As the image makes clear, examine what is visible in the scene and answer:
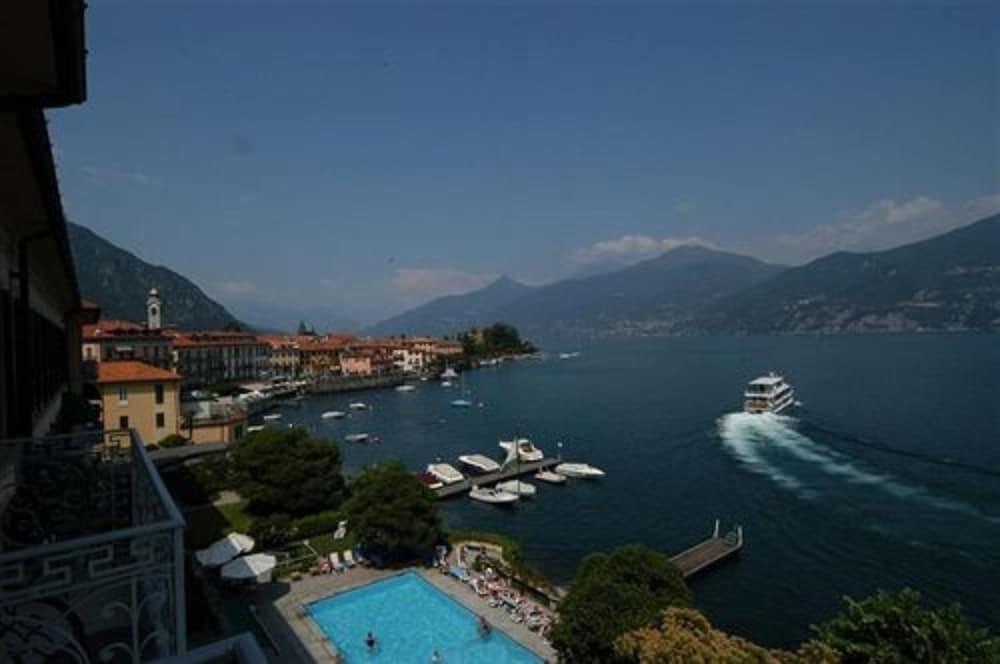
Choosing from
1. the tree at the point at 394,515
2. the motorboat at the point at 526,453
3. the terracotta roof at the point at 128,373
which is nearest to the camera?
the tree at the point at 394,515

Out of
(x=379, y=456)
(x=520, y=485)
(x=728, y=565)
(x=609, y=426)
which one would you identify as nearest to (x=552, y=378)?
(x=609, y=426)

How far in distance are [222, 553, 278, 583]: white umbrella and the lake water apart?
42.5 ft

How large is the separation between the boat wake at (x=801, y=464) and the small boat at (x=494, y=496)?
17.9m

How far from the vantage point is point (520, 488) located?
45406 millimetres

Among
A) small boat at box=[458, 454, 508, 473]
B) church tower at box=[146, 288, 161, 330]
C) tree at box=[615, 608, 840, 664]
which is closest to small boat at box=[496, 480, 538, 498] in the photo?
small boat at box=[458, 454, 508, 473]

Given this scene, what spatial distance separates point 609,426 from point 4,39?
70.3m

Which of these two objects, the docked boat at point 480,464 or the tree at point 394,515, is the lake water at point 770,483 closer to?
the docked boat at point 480,464

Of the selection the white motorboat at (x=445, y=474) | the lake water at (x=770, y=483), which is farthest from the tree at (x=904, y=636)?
the white motorboat at (x=445, y=474)

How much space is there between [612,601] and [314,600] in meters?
12.2

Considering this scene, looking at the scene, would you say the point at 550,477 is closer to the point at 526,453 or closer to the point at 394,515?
the point at 526,453

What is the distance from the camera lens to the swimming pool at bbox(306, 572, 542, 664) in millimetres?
21672

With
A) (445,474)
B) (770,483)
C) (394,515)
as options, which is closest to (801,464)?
(770,483)

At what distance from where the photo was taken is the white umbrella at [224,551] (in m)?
26.2

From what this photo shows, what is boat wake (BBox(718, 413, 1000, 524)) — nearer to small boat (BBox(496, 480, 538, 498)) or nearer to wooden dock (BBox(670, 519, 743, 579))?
wooden dock (BBox(670, 519, 743, 579))
